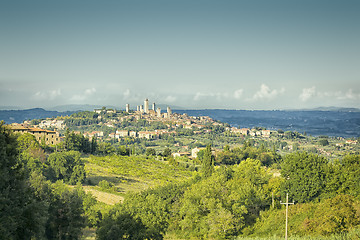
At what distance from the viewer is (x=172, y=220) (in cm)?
2377

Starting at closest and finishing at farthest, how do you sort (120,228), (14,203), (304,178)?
(14,203) → (120,228) → (304,178)

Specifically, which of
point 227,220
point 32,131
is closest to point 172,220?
point 227,220

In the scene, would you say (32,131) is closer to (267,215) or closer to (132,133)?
(267,215)

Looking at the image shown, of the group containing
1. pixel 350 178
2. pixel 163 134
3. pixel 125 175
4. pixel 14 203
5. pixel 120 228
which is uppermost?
pixel 14 203

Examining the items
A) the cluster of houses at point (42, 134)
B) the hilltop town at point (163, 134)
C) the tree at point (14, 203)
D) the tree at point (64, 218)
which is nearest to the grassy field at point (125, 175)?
the tree at point (64, 218)

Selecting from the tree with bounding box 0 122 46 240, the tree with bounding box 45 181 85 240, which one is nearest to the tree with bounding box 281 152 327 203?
the tree with bounding box 45 181 85 240

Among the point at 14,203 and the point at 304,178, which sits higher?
the point at 14,203

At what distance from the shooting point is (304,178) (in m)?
26.0

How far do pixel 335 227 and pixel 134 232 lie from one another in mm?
Result: 11345

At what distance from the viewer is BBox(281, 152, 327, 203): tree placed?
25.5 meters

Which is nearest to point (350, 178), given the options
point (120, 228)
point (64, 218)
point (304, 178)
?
point (304, 178)

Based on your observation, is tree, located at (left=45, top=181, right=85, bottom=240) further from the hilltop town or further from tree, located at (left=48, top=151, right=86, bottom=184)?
the hilltop town

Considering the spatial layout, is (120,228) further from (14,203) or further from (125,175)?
(125,175)

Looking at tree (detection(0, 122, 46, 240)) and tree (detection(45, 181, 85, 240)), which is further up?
tree (detection(0, 122, 46, 240))
